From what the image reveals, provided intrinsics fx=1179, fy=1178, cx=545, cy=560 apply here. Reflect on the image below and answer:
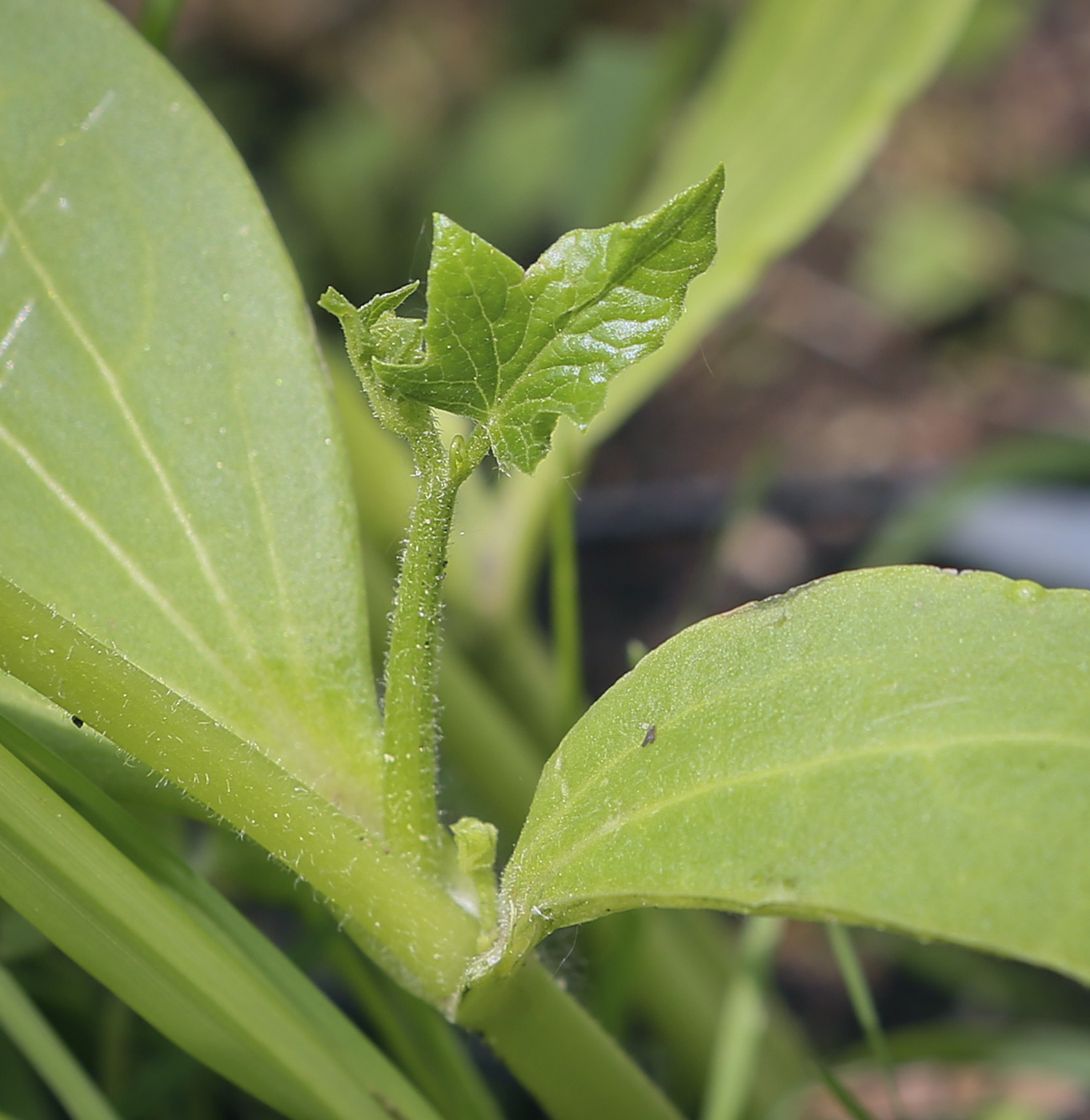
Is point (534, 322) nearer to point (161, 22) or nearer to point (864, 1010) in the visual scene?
point (864, 1010)

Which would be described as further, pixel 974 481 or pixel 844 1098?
pixel 974 481

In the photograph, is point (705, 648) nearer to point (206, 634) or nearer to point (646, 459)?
point (206, 634)

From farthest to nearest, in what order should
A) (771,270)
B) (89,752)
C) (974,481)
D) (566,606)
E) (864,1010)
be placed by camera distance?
(771,270), (974,481), (566,606), (864,1010), (89,752)

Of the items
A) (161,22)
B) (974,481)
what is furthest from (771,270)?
(161,22)

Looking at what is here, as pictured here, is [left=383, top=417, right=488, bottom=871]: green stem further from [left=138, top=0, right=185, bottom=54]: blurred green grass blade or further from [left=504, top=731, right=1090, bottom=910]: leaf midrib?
[left=138, top=0, right=185, bottom=54]: blurred green grass blade

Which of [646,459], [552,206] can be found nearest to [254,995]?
[646,459]
